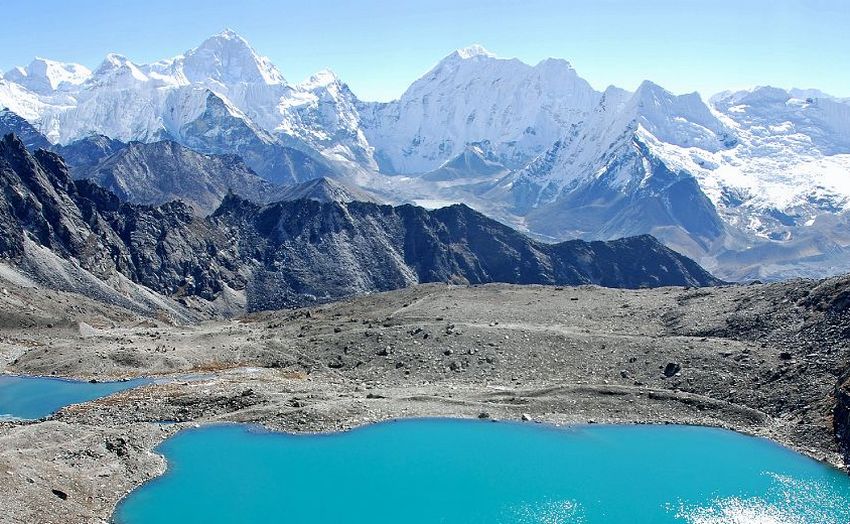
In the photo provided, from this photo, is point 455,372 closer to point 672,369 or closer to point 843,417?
point 672,369

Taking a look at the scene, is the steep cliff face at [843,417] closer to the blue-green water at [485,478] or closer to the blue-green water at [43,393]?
the blue-green water at [485,478]

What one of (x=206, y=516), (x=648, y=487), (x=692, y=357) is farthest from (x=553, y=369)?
(x=206, y=516)

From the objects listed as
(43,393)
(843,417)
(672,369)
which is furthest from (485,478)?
(43,393)

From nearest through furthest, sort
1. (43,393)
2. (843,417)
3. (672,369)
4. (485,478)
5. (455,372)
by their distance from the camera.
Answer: (485,478)
(843,417)
(672,369)
(43,393)
(455,372)

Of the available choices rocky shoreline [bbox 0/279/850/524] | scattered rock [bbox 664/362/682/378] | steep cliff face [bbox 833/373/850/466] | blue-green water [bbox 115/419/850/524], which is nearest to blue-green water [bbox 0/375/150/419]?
rocky shoreline [bbox 0/279/850/524]

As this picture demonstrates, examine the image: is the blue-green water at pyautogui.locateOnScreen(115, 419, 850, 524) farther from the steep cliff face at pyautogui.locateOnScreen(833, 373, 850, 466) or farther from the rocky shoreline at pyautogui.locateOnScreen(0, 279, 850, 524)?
the steep cliff face at pyautogui.locateOnScreen(833, 373, 850, 466)

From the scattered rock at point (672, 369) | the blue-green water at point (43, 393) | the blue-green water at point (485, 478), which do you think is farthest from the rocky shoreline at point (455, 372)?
the blue-green water at point (43, 393)
